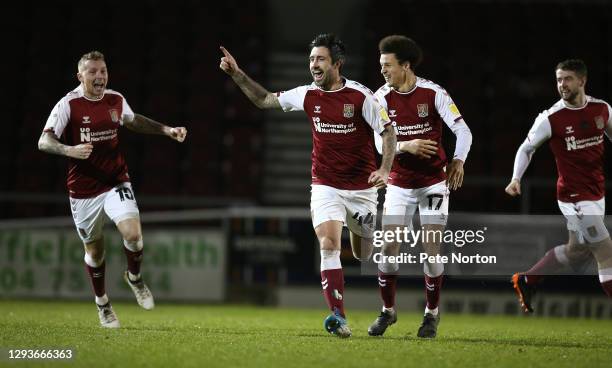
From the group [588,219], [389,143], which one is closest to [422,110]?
[389,143]

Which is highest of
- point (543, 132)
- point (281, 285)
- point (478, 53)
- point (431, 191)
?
point (478, 53)

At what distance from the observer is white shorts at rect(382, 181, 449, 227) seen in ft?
25.9

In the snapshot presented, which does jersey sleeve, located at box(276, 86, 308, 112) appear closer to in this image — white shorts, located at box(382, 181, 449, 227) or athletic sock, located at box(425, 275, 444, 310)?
white shorts, located at box(382, 181, 449, 227)

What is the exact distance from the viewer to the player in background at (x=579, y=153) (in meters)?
8.15

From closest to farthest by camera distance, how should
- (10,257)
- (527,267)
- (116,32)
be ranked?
1. (527,267)
2. (10,257)
3. (116,32)

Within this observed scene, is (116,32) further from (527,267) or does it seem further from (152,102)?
(527,267)

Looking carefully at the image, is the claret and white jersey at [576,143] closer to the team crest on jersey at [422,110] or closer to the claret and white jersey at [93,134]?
the team crest on jersey at [422,110]

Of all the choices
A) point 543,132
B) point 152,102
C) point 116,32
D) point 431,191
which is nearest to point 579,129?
point 543,132

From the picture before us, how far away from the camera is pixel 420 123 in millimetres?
7910

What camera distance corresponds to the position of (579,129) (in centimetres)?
817

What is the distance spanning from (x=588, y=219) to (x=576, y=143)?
687mm

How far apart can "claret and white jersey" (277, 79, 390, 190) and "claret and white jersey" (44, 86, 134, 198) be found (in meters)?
1.67

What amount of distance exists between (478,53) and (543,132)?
9344mm

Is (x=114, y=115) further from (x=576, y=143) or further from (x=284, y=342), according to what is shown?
(x=576, y=143)
